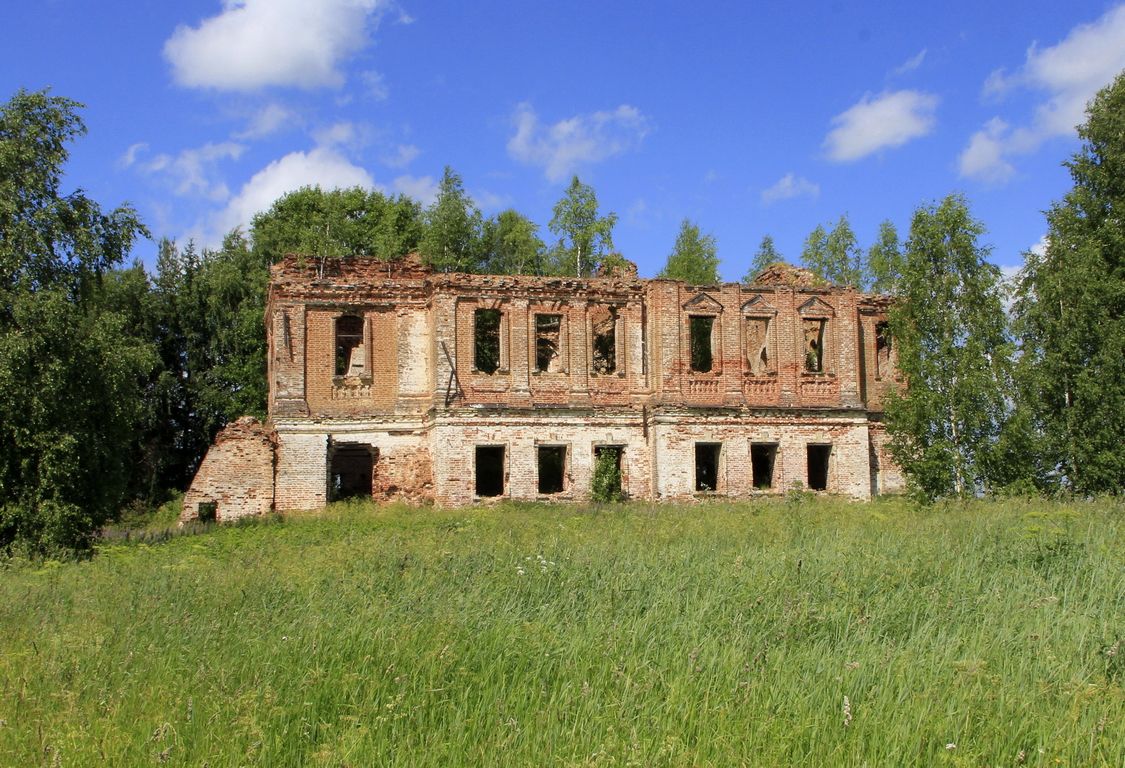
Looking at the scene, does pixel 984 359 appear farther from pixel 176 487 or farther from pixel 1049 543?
pixel 176 487

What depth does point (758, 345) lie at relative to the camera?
26297 millimetres

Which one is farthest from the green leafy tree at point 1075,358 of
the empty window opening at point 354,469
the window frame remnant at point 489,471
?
the empty window opening at point 354,469

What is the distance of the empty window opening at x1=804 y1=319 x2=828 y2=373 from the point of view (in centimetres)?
2639

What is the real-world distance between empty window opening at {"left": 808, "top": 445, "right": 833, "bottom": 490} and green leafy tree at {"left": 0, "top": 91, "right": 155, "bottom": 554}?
55.0 ft

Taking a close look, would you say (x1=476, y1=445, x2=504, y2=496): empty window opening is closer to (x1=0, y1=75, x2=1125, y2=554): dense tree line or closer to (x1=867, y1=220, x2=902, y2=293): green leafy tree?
(x1=0, y1=75, x2=1125, y2=554): dense tree line

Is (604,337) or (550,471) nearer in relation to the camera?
(550,471)

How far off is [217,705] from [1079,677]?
19.0ft

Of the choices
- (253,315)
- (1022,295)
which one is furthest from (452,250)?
(1022,295)

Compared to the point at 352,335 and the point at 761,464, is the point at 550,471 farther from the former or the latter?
the point at 352,335

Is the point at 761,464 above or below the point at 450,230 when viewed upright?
below

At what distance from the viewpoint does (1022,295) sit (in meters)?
23.7

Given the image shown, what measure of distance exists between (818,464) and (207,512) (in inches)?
629

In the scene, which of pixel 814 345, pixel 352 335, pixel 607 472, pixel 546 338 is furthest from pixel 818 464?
pixel 352 335

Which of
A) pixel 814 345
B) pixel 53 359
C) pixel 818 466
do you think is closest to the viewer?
pixel 53 359
